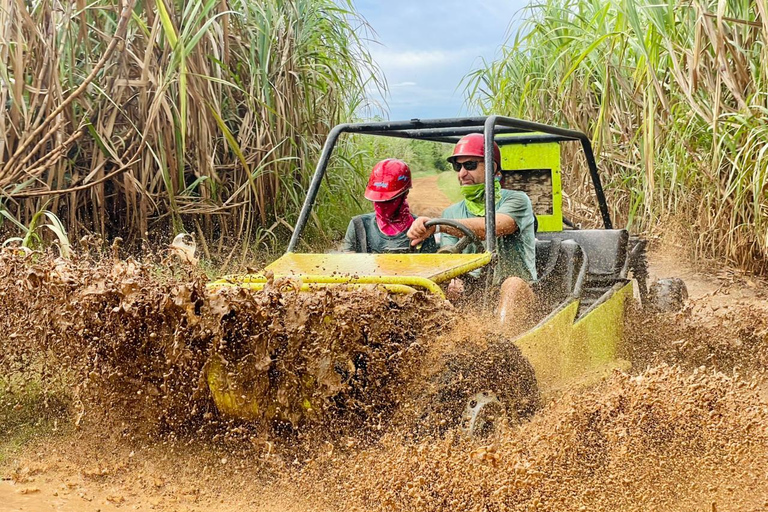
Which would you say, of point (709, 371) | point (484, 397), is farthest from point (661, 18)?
point (484, 397)

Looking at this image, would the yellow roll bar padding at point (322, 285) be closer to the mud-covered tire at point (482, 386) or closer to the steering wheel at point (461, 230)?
the mud-covered tire at point (482, 386)

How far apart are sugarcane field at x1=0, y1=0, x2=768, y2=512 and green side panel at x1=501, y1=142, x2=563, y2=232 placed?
13 mm

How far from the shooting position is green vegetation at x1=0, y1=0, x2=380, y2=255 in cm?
480

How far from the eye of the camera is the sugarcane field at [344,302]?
2.72 metres

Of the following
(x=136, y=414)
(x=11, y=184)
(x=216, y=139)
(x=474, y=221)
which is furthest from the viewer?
(x=216, y=139)

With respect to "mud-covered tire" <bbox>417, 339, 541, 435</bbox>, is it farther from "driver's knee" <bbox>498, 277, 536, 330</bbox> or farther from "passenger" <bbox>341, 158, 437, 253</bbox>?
"passenger" <bbox>341, 158, 437, 253</bbox>

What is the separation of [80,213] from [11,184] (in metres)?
0.63

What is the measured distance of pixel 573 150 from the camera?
8.00m

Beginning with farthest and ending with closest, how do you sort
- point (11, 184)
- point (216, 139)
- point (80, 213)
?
1. point (216, 139)
2. point (80, 213)
3. point (11, 184)

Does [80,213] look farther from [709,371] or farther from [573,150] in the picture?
[573,150]

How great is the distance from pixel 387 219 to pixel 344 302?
4.20ft

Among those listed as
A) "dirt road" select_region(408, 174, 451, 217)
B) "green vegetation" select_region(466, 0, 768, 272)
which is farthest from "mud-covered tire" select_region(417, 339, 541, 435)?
"dirt road" select_region(408, 174, 451, 217)

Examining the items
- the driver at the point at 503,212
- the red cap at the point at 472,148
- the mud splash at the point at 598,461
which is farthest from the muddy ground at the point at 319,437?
the red cap at the point at 472,148

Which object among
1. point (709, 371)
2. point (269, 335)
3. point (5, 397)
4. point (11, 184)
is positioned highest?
point (11, 184)
